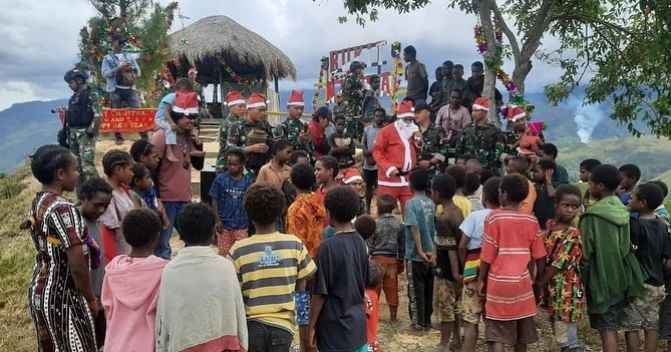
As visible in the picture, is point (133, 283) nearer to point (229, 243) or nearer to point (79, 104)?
point (229, 243)

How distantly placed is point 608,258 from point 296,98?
411 centimetres

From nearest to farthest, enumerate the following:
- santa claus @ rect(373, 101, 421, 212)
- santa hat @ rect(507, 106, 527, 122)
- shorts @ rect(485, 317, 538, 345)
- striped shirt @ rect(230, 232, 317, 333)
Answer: striped shirt @ rect(230, 232, 317, 333) < shorts @ rect(485, 317, 538, 345) < santa claus @ rect(373, 101, 421, 212) < santa hat @ rect(507, 106, 527, 122)

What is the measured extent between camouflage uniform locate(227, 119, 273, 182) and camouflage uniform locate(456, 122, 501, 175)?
8.28 feet

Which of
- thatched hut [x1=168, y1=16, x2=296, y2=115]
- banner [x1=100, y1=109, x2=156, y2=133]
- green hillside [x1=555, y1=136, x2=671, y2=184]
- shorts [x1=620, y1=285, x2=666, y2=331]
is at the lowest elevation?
green hillside [x1=555, y1=136, x2=671, y2=184]

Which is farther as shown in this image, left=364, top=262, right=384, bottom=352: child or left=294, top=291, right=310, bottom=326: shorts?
left=294, top=291, right=310, bottom=326: shorts

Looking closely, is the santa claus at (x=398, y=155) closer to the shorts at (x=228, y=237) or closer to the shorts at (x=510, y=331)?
the shorts at (x=228, y=237)

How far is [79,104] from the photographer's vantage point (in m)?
7.71

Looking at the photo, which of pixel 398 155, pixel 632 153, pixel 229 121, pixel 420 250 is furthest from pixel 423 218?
pixel 632 153

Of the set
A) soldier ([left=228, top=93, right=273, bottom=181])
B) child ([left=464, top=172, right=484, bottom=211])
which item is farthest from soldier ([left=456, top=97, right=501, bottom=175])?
soldier ([left=228, top=93, right=273, bottom=181])

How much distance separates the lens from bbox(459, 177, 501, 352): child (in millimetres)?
4285

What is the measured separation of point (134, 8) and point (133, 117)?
4129 mm

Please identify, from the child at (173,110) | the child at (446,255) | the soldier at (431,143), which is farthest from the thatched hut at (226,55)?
the child at (446,255)

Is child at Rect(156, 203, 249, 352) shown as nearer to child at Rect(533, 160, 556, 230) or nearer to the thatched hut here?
child at Rect(533, 160, 556, 230)

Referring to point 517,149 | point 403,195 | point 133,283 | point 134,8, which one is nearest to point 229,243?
point 403,195
